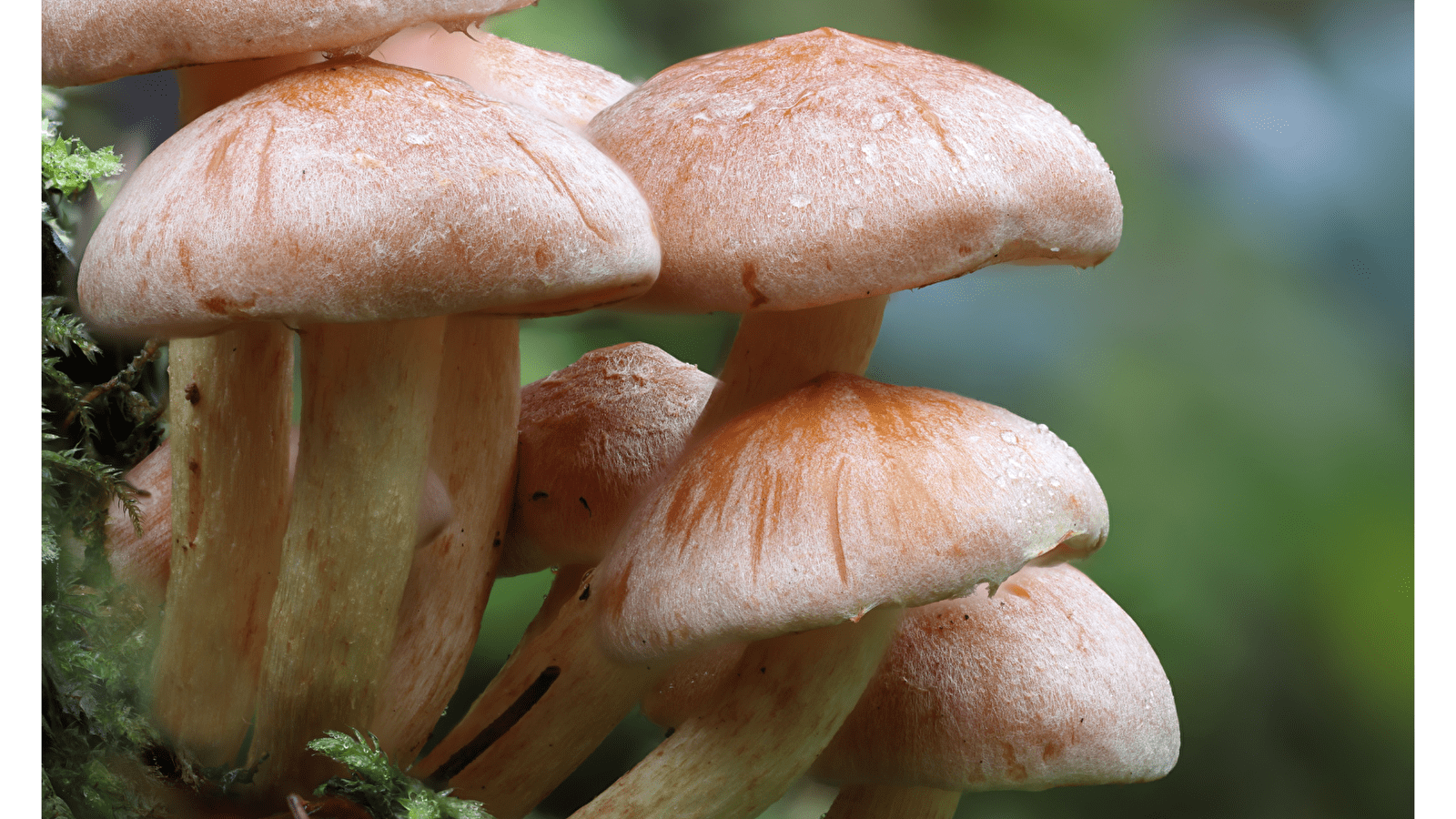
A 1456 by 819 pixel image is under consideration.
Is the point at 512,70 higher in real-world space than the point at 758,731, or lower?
higher

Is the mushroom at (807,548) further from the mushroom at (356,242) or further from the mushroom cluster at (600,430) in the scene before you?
the mushroom at (356,242)

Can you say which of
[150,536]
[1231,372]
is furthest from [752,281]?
[1231,372]

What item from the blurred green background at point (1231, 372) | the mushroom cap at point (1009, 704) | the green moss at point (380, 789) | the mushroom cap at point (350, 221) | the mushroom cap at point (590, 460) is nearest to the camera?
the mushroom cap at point (350, 221)

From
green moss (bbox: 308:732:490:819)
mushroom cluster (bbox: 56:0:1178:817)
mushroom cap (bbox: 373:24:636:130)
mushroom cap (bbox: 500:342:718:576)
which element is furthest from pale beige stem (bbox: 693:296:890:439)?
green moss (bbox: 308:732:490:819)

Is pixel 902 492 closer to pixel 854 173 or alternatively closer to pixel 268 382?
pixel 854 173

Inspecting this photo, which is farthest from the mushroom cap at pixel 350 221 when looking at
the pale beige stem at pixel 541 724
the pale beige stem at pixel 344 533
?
the pale beige stem at pixel 541 724

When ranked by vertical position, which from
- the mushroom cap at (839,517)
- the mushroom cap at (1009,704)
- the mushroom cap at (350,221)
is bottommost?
the mushroom cap at (1009,704)

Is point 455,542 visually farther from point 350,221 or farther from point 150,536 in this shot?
point 350,221
